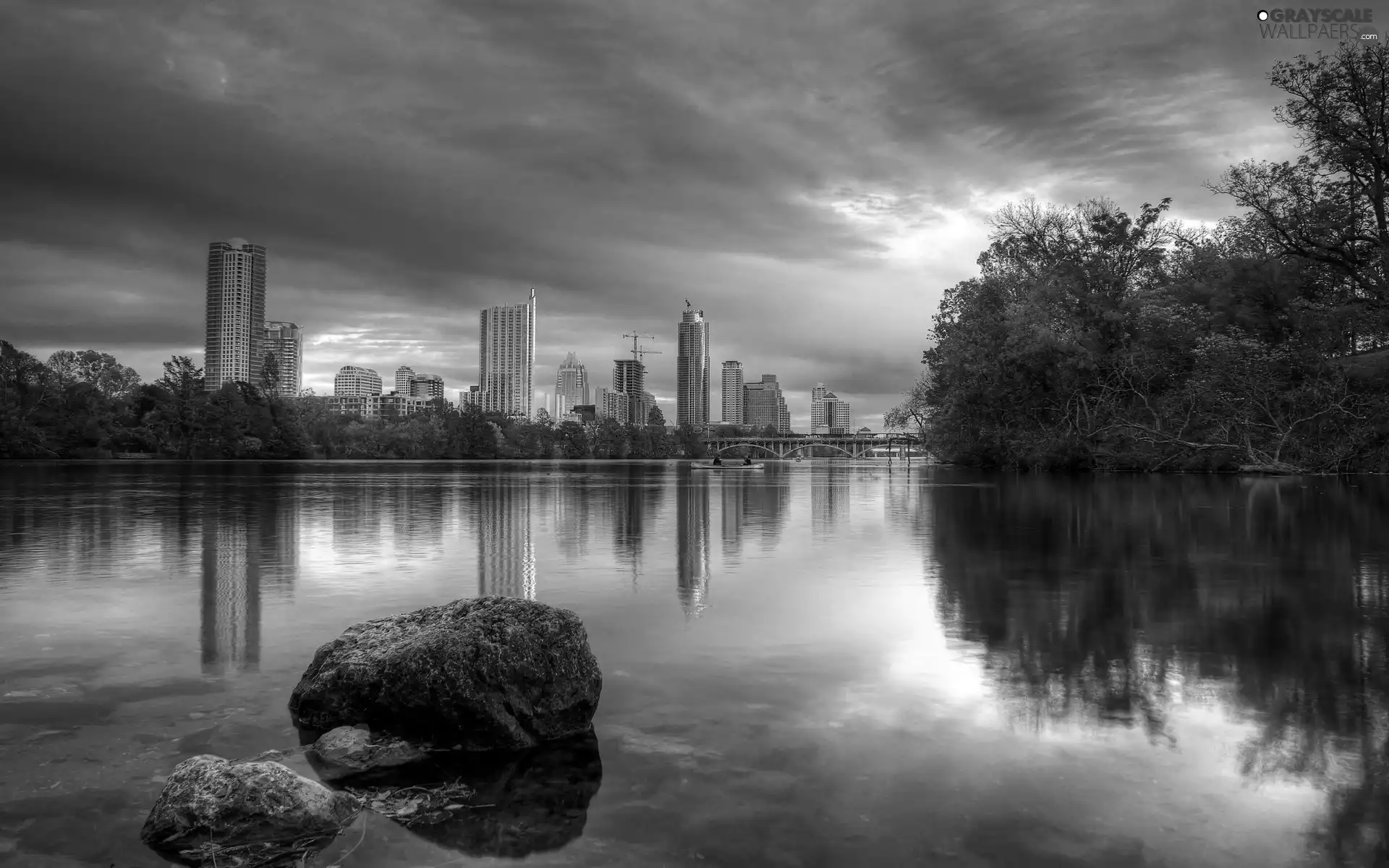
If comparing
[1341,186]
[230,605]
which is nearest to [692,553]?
[230,605]

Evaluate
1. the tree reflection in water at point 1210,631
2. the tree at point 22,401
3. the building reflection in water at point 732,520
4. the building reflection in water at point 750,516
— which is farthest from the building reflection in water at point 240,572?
the tree at point 22,401

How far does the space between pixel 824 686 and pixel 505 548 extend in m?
12.6

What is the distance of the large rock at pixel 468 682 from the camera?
23.1ft

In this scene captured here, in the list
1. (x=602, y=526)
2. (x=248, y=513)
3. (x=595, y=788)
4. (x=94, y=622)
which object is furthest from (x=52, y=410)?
(x=595, y=788)

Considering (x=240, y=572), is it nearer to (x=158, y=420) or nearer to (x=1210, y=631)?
(x=1210, y=631)

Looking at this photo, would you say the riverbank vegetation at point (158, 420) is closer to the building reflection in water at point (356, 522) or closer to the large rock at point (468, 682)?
the building reflection in water at point (356, 522)

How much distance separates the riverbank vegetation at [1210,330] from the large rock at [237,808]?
46358 millimetres

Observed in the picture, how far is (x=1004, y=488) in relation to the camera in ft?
153

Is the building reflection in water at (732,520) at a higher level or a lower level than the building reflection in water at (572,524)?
lower

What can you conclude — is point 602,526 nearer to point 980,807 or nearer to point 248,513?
point 248,513

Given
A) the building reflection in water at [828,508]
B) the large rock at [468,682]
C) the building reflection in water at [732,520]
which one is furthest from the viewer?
the building reflection in water at [828,508]

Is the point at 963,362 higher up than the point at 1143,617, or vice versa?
the point at 963,362

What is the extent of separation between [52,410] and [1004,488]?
125366mm

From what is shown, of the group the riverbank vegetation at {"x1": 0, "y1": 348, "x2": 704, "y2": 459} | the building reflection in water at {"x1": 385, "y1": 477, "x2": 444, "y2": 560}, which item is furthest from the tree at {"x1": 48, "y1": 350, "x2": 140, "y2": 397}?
the building reflection in water at {"x1": 385, "y1": 477, "x2": 444, "y2": 560}
